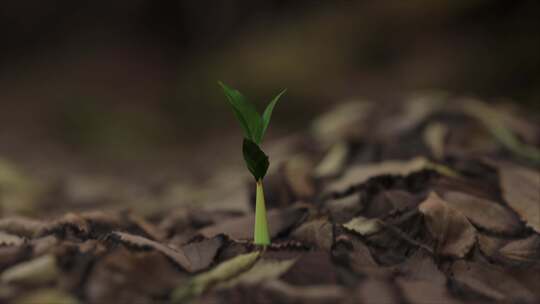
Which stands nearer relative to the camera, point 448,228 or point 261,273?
point 261,273

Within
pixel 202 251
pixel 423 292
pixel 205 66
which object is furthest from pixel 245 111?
pixel 205 66

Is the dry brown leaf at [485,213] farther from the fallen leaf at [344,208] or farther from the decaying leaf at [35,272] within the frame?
the decaying leaf at [35,272]

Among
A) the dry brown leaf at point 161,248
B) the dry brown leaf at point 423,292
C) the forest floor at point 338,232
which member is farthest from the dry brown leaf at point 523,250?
the dry brown leaf at point 161,248

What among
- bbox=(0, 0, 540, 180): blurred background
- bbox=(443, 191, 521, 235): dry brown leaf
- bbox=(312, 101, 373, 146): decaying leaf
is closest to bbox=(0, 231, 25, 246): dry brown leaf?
bbox=(443, 191, 521, 235): dry brown leaf

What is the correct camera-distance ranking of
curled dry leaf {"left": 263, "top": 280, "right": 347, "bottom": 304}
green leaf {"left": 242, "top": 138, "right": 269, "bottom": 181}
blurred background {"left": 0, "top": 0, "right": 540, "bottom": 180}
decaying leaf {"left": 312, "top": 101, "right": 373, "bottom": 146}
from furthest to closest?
1. blurred background {"left": 0, "top": 0, "right": 540, "bottom": 180}
2. decaying leaf {"left": 312, "top": 101, "right": 373, "bottom": 146}
3. green leaf {"left": 242, "top": 138, "right": 269, "bottom": 181}
4. curled dry leaf {"left": 263, "top": 280, "right": 347, "bottom": 304}

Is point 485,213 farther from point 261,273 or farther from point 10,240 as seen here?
point 10,240

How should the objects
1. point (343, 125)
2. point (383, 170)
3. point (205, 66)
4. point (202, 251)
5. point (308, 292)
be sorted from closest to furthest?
point (308, 292), point (202, 251), point (383, 170), point (343, 125), point (205, 66)

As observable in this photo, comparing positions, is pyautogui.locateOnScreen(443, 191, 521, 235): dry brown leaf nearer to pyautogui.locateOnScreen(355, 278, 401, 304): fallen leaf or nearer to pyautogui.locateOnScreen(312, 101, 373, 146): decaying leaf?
pyautogui.locateOnScreen(355, 278, 401, 304): fallen leaf
